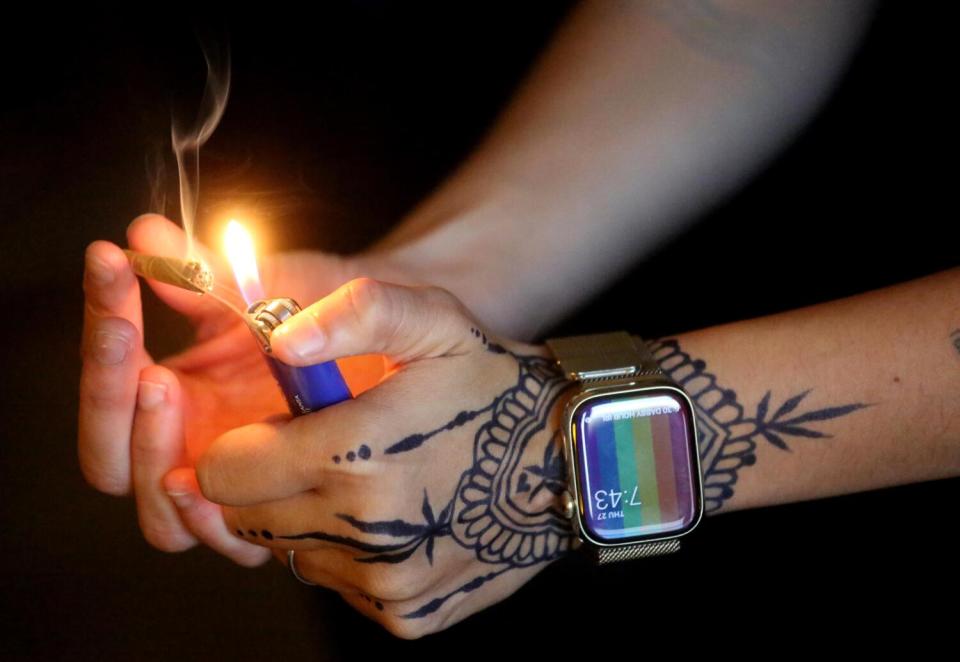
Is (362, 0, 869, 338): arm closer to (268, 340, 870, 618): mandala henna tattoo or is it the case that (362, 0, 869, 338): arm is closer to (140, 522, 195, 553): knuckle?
(268, 340, 870, 618): mandala henna tattoo

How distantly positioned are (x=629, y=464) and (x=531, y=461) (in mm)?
131

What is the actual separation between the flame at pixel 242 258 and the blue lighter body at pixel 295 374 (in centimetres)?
4

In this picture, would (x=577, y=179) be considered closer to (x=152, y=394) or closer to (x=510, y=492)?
(x=510, y=492)

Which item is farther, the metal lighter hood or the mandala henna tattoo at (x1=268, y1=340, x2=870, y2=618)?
the mandala henna tattoo at (x1=268, y1=340, x2=870, y2=618)

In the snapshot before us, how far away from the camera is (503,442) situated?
109 centimetres

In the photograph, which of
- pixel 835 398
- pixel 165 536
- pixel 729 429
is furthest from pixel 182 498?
pixel 835 398

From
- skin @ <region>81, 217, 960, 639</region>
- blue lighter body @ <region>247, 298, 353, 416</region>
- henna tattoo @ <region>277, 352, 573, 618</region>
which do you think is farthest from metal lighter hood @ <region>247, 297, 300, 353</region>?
henna tattoo @ <region>277, 352, 573, 618</region>

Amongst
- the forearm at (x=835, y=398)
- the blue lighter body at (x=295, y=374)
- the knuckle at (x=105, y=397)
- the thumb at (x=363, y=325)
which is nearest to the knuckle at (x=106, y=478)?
the knuckle at (x=105, y=397)

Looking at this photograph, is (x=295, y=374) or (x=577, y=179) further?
(x=577, y=179)

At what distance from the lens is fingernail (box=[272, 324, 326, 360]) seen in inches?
34.5

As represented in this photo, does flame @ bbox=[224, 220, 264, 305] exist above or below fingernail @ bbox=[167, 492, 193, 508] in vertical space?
above

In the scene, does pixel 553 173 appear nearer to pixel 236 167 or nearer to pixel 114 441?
pixel 236 167

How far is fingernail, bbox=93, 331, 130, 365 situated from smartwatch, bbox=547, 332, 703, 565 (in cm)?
59

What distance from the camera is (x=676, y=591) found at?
1.25 meters
